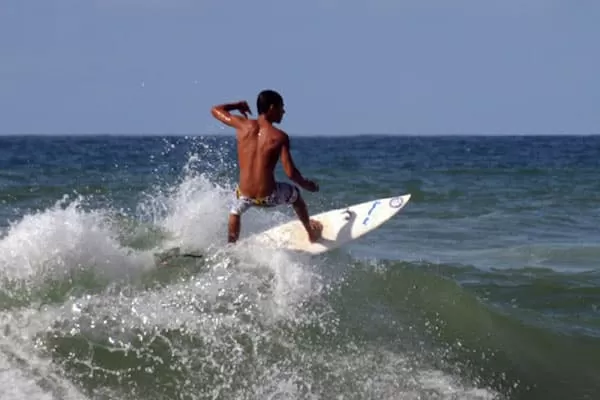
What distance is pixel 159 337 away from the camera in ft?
24.3

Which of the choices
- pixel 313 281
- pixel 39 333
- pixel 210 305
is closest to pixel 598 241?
pixel 313 281

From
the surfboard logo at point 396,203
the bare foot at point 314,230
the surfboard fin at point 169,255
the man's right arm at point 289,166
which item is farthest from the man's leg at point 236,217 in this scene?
the surfboard logo at point 396,203

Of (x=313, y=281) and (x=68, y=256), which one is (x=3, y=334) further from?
(x=313, y=281)

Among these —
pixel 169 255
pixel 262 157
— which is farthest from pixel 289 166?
pixel 169 255

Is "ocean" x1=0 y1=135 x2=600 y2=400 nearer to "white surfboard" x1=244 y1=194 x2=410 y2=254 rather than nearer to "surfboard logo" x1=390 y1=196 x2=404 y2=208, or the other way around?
"white surfboard" x1=244 y1=194 x2=410 y2=254

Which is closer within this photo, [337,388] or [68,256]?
[337,388]

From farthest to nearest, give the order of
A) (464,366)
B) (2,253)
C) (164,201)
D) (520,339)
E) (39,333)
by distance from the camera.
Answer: (164,201)
(520,339)
(2,253)
(464,366)
(39,333)

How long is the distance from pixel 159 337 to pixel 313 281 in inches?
60.8

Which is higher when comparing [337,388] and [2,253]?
[2,253]
